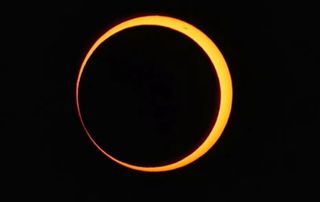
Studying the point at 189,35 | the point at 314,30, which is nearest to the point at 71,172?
the point at 189,35

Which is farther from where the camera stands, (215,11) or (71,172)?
(71,172)

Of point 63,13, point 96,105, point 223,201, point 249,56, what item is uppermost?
point 63,13

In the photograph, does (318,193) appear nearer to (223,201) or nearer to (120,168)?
(223,201)
